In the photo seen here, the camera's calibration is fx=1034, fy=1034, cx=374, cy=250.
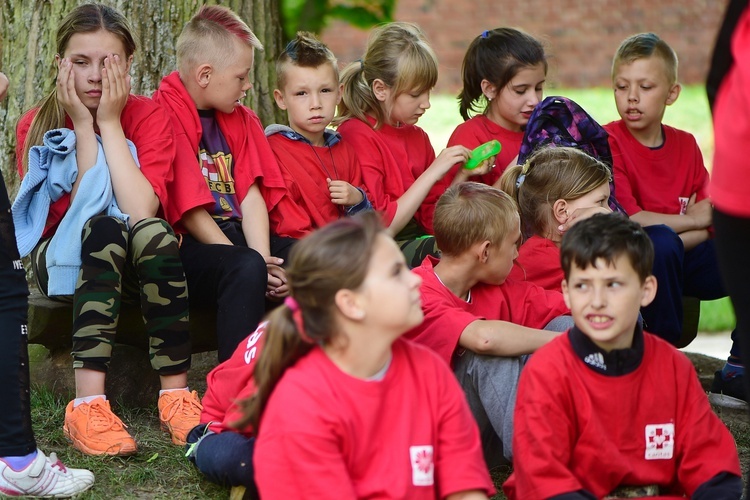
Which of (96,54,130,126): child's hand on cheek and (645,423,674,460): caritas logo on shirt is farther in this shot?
(96,54,130,126): child's hand on cheek

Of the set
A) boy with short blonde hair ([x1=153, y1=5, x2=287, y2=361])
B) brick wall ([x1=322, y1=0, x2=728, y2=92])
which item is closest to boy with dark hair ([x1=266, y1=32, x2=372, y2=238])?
boy with short blonde hair ([x1=153, y1=5, x2=287, y2=361])

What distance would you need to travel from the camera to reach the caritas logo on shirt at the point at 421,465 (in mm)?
2469

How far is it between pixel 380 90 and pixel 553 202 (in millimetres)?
1089

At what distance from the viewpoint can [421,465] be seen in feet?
8.13

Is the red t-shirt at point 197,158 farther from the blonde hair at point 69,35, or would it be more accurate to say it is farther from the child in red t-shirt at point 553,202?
the child in red t-shirt at point 553,202

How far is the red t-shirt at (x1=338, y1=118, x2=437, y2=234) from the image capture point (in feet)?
14.0

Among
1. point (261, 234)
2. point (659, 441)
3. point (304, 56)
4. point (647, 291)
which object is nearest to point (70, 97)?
point (261, 234)

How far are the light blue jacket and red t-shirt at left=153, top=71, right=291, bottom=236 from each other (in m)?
0.27

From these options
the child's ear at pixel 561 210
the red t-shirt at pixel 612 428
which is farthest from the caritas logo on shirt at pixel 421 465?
the child's ear at pixel 561 210

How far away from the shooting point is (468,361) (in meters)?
3.19

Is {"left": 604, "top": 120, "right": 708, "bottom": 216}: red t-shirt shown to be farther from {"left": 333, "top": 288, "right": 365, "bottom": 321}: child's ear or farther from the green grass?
the green grass

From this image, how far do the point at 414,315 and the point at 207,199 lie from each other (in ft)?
5.04

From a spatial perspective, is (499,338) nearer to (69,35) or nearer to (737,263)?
(737,263)

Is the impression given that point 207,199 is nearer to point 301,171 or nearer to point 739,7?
point 301,171
